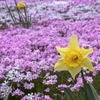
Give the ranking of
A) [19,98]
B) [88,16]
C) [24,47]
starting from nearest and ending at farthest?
[19,98]
[24,47]
[88,16]

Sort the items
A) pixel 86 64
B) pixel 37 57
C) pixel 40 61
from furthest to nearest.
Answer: pixel 37 57
pixel 40 61
pixel 86 64

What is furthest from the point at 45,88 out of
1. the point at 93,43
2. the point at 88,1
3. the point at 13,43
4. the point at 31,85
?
the point at 88,1

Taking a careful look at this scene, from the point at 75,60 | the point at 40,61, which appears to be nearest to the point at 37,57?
the point at 40,61

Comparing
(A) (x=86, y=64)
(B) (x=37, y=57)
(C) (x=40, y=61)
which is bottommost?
(B) (x=37, y=57)

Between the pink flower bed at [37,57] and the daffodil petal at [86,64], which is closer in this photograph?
the daffodil petal at [86,64]

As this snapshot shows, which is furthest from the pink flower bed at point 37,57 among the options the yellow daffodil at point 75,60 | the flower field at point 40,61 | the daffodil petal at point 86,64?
the daffodil petal at point 86,64

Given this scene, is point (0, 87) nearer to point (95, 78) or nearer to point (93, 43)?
point (95, 78)

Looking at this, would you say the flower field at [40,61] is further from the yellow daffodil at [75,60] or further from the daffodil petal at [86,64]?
the daffodil petal at [86,64]

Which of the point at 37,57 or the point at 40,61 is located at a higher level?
the point at 40,61

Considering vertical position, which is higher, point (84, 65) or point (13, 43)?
point (84, 65)

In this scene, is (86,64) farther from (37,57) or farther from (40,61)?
(37,57)

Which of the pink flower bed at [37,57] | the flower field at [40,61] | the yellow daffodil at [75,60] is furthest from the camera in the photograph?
the pink flower bed at [37,57]
